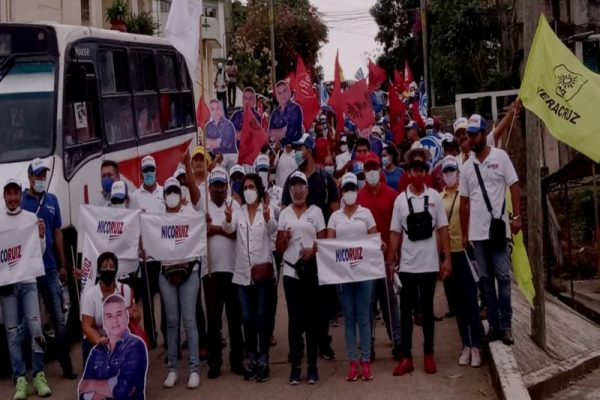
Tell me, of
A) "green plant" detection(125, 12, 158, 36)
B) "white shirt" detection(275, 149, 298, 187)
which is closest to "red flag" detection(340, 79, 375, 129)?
"white shirt" detection(275, 149, 298, 187)

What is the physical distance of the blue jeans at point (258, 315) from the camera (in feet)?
32.2

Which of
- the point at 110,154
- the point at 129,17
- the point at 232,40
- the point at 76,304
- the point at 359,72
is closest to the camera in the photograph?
the point at 76,304

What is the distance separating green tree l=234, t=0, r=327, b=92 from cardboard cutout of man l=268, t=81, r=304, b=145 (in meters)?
39.9

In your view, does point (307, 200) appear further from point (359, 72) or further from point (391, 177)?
point (359, 72)

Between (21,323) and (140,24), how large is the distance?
21820 millimetres

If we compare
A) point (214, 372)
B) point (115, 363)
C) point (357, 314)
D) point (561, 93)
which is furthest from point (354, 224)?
point (115, 363)

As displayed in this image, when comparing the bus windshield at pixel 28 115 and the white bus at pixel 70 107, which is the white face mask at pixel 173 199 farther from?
the bus windshield at pixel 28 115

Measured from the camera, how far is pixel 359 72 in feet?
76.1

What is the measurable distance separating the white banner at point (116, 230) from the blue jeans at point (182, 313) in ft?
1.72

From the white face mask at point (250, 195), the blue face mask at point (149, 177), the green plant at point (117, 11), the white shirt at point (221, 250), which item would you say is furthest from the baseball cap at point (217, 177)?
the green plant at point (117, 11)

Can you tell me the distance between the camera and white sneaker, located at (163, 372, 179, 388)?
9.80 meters

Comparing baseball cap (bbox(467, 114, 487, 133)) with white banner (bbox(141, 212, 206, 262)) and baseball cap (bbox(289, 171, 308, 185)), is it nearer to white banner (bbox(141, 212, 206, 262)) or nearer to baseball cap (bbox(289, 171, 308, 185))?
baseball cap (bbox(289, 171, 308, 185))

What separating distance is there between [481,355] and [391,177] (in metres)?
2.82

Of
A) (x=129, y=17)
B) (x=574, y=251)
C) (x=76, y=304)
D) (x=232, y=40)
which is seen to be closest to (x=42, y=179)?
(x=76, y=304)
